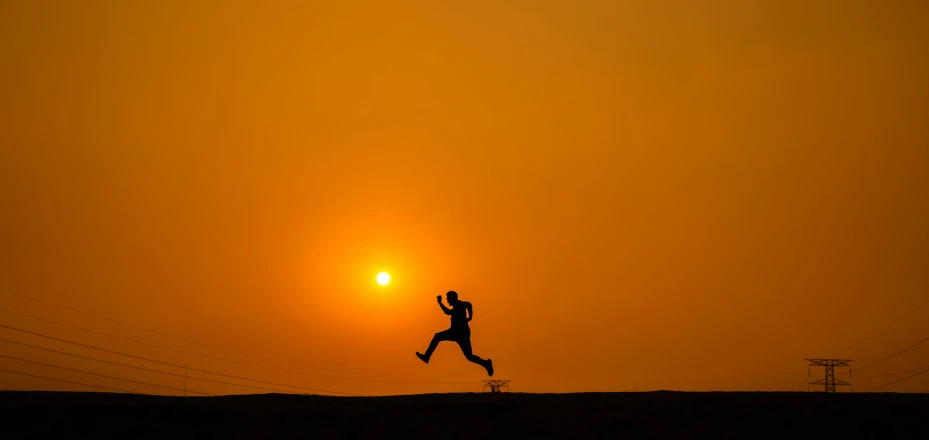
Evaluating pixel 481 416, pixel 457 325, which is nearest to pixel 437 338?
pixel 457 325

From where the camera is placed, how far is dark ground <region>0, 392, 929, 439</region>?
62.0 feet

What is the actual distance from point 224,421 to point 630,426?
873cm

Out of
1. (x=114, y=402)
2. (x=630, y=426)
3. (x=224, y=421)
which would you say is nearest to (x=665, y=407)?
(x=630, y=426)

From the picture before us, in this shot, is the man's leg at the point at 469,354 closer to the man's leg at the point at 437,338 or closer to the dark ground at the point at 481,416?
the man's leg at the point at 437,338

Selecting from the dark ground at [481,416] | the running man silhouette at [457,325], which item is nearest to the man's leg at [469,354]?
Answer: the running man silhouette at [457,325]

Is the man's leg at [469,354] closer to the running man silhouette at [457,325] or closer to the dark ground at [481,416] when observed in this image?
the running man silhouette at [457,325]

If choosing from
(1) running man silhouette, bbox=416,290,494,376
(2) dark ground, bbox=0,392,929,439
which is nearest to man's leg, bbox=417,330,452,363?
(1) running man silhouette, bbox=416,290,494,376

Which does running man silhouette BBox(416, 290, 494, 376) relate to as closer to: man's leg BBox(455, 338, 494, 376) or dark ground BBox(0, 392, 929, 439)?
man's leg BBox(455, 338, 494, 376)

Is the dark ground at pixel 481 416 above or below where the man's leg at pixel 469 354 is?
below

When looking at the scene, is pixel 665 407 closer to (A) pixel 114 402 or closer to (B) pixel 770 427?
(B) pixel 770 427

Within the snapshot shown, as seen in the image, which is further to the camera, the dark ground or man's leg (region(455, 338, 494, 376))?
man's leg (region(455, 338, 494, 376))

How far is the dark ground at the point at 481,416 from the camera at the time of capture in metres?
18.9

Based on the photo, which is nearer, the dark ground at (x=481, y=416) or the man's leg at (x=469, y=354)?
the dark ground at (x=481, y=416)

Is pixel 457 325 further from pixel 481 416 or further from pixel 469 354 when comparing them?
pixel 481 416
